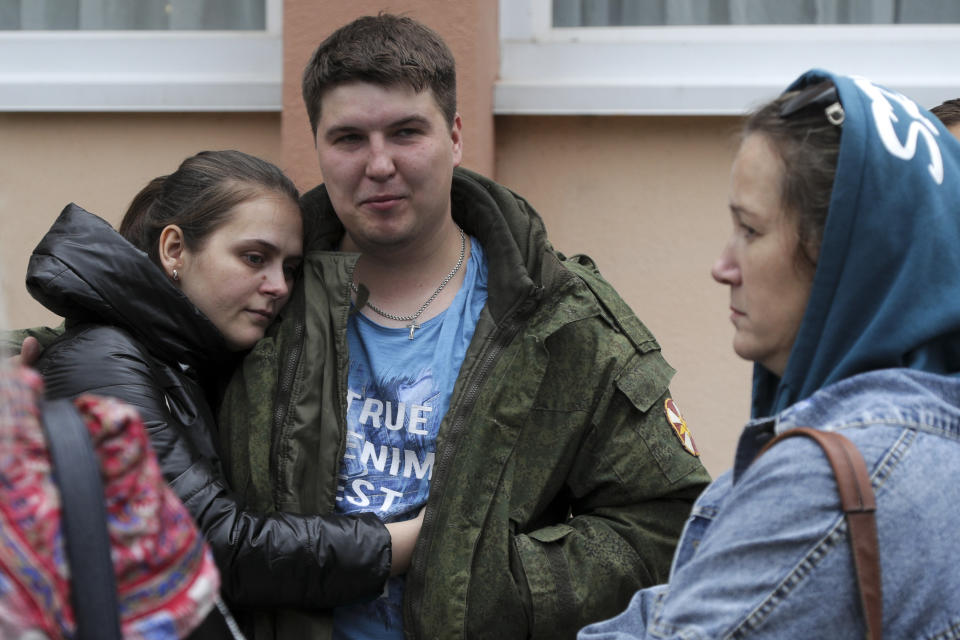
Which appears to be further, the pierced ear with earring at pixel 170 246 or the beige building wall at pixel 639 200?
the beige building wall at pixel 639 200

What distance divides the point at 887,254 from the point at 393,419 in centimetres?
115

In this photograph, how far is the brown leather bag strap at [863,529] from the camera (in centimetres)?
118

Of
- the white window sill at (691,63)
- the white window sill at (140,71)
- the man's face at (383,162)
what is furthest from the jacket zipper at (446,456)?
the white window sill at (140,71)

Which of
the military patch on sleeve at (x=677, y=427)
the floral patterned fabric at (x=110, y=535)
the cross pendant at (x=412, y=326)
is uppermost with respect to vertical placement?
the floral patterned fabric at (x=110, y=535)

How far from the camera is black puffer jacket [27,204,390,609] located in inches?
75.0

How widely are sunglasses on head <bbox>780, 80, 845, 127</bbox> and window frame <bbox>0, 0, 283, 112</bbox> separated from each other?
2648 mm

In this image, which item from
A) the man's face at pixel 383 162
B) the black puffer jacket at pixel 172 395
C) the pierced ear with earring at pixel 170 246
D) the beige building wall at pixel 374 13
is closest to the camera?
the black puffer jacket at pixel 172 395

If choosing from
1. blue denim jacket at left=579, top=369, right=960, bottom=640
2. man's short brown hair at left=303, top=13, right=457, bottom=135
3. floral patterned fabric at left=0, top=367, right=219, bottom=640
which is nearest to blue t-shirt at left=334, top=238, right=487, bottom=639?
man's short brown hair at left=303, top=13, right=457, bottom=135

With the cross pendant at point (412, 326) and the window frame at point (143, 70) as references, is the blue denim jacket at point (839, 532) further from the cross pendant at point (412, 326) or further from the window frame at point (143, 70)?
the window frame at point (143, 70)

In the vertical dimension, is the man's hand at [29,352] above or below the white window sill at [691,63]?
below

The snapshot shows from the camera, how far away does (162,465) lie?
1886mm

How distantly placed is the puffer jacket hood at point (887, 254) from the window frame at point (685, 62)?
2.37 m

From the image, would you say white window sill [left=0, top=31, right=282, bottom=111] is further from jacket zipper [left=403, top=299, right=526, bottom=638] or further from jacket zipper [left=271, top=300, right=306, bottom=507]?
jacket zipper [left=403, top=299, right=526, bottom=638]

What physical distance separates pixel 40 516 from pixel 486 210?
5.21 ft
